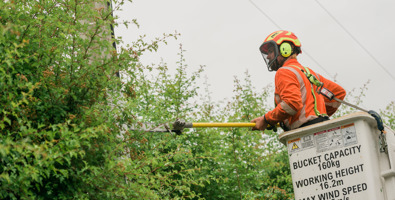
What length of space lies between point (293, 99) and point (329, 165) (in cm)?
68

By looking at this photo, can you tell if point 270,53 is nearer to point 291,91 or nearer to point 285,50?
point 285,50

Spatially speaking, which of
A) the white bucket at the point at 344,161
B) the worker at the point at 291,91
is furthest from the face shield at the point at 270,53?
the white bucket at the point at 344,161

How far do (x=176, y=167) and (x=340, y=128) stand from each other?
385 cm

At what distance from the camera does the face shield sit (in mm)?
5616

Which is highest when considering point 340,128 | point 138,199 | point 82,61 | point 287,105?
point 82,61

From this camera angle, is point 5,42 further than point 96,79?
No

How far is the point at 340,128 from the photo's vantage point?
185 inches

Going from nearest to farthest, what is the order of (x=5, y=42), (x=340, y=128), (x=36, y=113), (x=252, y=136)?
(x=5, y=42)
(x=36, y=113)
(x=340, y=128)
(x=252, y=136)

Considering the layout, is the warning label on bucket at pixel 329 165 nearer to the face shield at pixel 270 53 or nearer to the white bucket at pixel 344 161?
the white bucket at pixel 344 161

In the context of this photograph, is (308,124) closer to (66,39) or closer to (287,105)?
(287,105)

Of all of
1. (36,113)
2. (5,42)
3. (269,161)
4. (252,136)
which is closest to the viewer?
(5,42)

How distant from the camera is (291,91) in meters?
5.08

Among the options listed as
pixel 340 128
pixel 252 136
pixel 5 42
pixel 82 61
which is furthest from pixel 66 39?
pixel 252 136

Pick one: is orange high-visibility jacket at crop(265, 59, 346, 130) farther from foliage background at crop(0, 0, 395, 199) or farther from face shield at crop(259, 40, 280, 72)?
foliage background at crop(0, 0, 395, 199)
